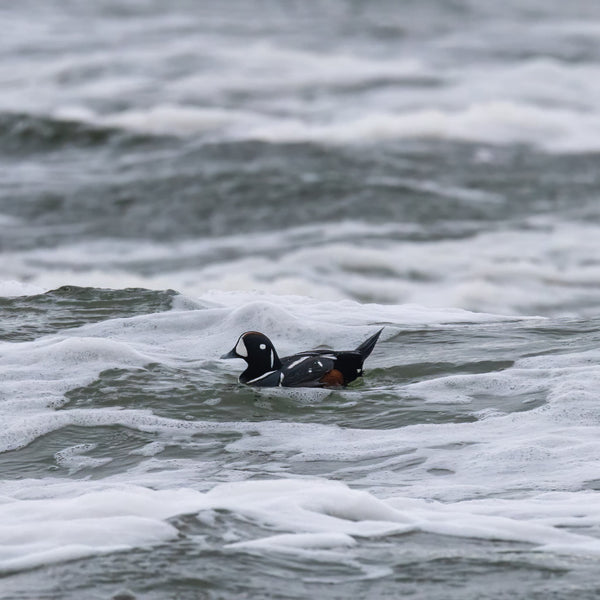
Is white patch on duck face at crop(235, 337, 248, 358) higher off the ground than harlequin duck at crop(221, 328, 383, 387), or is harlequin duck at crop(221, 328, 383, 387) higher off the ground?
white patch on duck face at crop(235, 337, 248, 358)

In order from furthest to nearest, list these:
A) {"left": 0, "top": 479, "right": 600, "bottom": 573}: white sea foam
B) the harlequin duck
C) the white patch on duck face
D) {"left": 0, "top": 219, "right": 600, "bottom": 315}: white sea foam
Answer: {"left": 0, "top": 219, "right": 600, "bottom": 315}: white sea foam → the white patch on duck face → the harlequin duck → {"left": 0, "top": 479, "right": 600, "bottom": 573}: white sea foam

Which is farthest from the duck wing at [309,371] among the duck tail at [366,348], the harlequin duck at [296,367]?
the duck tail at [366,348]

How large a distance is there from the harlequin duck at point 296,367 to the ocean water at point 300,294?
8cm

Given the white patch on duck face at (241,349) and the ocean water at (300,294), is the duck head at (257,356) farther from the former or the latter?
the ocean water at (300,294)

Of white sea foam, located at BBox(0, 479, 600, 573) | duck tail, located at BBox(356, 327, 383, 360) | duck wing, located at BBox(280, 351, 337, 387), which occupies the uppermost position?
duck tail, located at BBox(356, 327, 383, 360)

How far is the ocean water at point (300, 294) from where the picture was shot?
171 inches

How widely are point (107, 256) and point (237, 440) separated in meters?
8.45

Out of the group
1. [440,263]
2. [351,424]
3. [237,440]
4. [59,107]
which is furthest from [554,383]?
[59,107]

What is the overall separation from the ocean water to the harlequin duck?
0.25 feet

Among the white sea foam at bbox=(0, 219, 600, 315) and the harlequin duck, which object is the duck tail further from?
the white sea foam at bbox=(0, 219, 600, 315)

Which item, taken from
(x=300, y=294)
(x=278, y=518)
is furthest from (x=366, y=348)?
(x=300, y=294)

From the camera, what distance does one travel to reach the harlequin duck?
651 cm

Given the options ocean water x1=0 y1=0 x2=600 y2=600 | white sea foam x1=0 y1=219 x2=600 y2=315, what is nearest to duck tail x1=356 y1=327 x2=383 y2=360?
ocean water x1=0 y1=0 x2=600 y2=600

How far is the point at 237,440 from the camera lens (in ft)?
19.0
